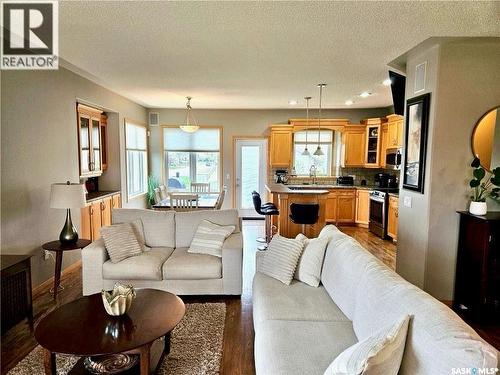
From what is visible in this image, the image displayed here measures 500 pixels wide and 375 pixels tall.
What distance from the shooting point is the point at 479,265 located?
3045mm

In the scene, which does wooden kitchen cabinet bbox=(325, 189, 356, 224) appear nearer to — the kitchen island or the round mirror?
the kitchen island

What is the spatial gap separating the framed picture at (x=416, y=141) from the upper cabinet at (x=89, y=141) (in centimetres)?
449

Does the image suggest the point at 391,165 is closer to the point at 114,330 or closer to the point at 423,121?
the point at 423,121

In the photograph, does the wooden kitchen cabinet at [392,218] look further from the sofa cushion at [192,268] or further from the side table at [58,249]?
the side table at [58,249]

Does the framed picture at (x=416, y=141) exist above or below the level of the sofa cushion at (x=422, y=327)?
above

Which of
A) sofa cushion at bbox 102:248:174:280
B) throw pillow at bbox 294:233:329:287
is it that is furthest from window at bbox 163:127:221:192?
throw pillow at bbox 294:233:329:287

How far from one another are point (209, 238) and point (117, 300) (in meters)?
1.56

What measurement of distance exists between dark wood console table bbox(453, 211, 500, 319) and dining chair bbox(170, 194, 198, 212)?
11.6 feet

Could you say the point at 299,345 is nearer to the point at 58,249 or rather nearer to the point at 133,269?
the point at 133,269

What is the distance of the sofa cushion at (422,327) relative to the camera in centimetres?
116

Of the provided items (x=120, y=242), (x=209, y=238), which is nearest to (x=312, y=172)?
(x=209, y=238)

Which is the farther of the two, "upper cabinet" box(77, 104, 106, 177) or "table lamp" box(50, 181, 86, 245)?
"upper cabinet" box(77, 104, 106, 177)

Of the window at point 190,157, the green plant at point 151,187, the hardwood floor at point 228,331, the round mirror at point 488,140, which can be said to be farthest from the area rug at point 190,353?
the window at point 190,157

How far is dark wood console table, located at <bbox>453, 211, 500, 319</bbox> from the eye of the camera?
2.96m
